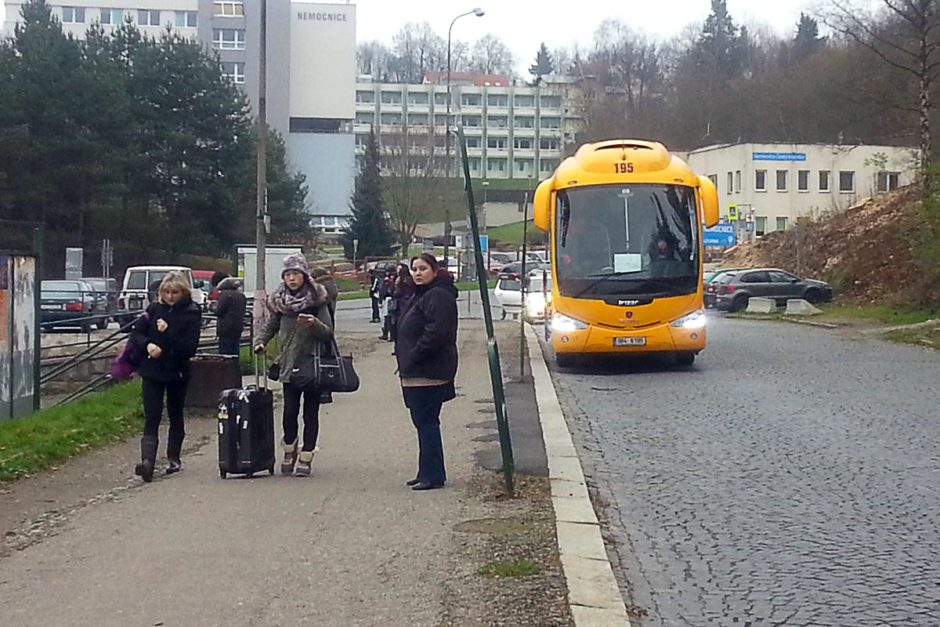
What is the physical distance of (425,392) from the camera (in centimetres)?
987

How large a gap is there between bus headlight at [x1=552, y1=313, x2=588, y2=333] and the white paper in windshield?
38.0 inches

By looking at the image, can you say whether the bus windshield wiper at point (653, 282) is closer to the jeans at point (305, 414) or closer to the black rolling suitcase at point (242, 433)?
the jeans at point (305, 414)

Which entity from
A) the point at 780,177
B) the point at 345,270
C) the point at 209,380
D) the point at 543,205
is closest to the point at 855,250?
the point at 543,205

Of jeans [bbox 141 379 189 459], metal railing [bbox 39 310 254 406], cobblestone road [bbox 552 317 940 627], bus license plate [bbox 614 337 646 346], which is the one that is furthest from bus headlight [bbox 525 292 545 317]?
jeans [bbox 141 379 189 459]

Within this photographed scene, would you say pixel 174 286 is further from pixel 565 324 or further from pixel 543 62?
pixel 543 62

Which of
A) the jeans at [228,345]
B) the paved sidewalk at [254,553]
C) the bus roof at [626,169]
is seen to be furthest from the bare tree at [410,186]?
the paved sidewalk at [254,553]

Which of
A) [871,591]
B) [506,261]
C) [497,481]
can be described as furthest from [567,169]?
[506,261]

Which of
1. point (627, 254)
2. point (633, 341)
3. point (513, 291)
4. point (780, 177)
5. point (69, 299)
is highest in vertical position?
point (780, 177)

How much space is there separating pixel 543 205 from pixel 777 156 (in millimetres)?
58047

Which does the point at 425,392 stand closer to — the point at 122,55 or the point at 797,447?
the point at 797,447

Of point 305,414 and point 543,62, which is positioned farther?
point 543,62

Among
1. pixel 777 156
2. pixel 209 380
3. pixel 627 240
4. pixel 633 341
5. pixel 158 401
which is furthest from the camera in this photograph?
pixel 777 156

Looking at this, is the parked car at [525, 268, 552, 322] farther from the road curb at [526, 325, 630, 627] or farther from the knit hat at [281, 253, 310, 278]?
the knit hat at [281, 253, 310, 278]

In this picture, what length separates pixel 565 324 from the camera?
2011 centimetres
